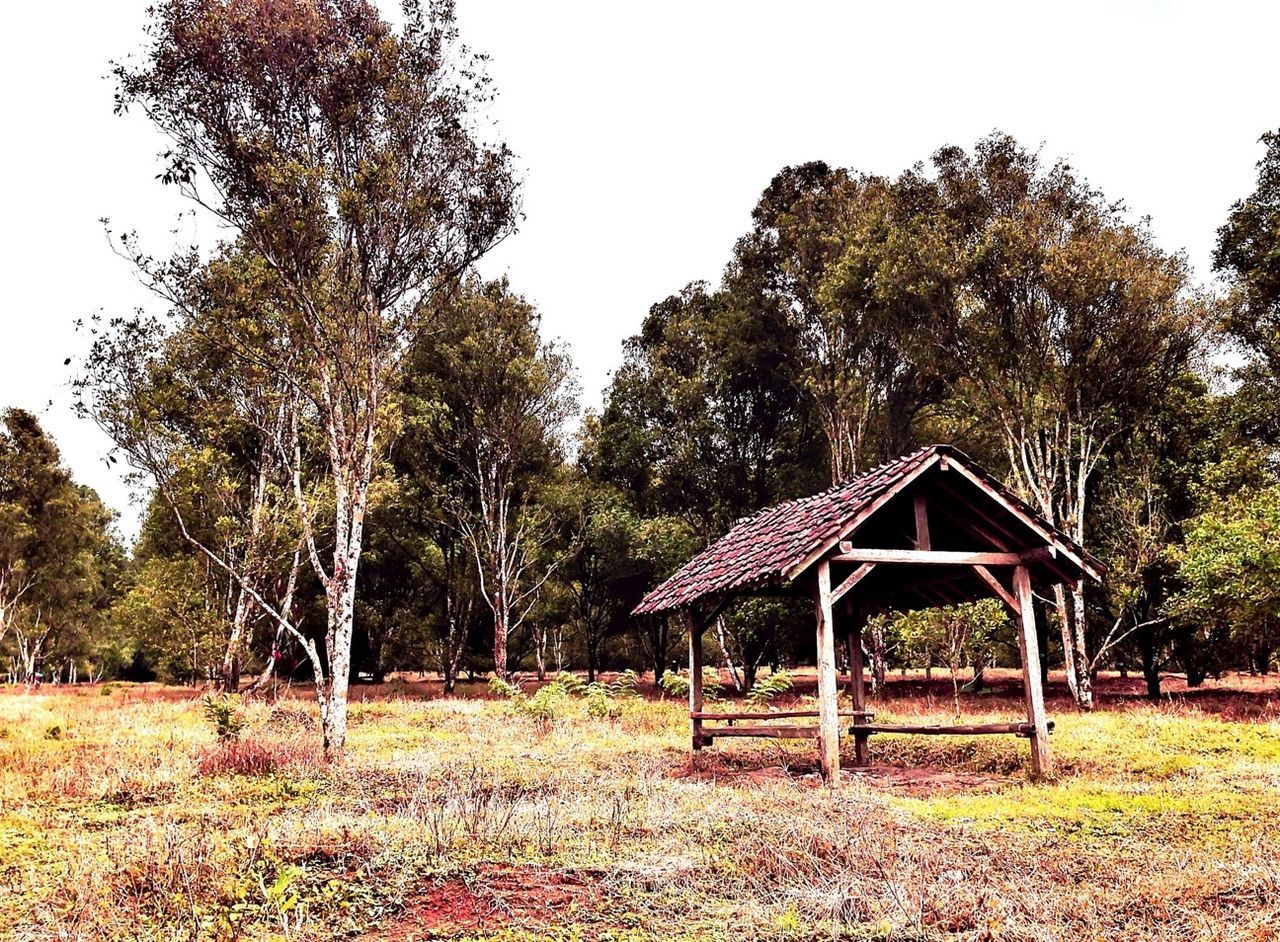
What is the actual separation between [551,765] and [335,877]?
22.9 ft

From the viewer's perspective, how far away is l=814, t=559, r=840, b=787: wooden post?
1159cm

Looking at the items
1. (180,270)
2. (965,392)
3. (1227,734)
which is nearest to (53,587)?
(180,270)

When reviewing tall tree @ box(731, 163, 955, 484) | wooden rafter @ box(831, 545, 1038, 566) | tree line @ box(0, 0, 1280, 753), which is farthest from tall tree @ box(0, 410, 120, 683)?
wooden rafter @ box(831, 545, 1038, 566)

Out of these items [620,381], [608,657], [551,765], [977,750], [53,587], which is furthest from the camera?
[608,657]

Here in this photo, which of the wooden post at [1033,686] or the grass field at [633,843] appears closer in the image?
the grass field at [633,843]

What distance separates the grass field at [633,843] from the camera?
5.77 meters

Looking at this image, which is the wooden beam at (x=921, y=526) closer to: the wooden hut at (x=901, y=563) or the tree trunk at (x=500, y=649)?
the wooden hut at (x=901, y=563)

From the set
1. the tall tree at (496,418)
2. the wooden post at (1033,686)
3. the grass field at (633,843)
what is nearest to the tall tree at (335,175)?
the grass field at (633,843)

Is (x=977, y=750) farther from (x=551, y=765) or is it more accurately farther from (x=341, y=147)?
(x=341, y=147)

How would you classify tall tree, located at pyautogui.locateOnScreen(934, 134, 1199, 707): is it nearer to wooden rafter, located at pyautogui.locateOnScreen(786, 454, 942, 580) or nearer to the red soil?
wooden rafter, located at pyautogui.locateOnScreen(786, 454, 942, 580)

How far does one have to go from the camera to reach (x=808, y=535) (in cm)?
1191

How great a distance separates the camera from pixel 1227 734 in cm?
1612

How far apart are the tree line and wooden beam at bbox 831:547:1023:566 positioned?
8.87 m

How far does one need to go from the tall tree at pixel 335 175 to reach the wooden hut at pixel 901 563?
7.11 meters
